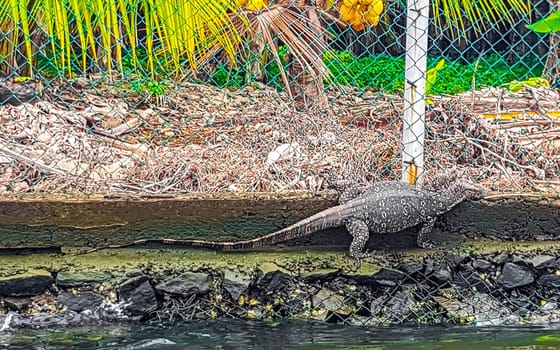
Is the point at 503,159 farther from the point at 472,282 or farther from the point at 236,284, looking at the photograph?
the point at 236,284

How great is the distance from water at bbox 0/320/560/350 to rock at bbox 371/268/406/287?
0.27m

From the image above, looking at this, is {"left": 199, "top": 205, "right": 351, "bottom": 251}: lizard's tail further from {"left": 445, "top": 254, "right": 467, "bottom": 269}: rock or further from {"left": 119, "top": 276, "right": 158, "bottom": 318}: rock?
{"left": 445, "top": 254, "right": 467, "bottom": 269}: rock

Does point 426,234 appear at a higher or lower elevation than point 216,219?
lower

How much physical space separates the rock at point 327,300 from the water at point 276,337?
109mm

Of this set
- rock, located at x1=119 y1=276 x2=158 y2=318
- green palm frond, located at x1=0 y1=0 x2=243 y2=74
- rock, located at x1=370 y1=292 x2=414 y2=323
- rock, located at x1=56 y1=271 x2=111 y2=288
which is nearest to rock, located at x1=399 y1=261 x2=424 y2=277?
rock, located at x1=370 y1=292 x2=414 y2=323

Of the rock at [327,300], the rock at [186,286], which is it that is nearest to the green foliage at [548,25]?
the rock at [327,300]

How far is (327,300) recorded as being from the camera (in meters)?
3.07

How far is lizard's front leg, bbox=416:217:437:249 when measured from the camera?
3200mm

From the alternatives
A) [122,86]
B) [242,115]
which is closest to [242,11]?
[242,115]

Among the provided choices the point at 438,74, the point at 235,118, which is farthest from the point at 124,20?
the point at 438,74

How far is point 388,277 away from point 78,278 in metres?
1.28

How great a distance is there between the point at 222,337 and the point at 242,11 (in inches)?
76.3

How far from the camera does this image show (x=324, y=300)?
3068 mm

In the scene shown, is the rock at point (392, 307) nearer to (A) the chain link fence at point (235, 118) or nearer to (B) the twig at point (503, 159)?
(A) the chain link fence at point (235, 118)
